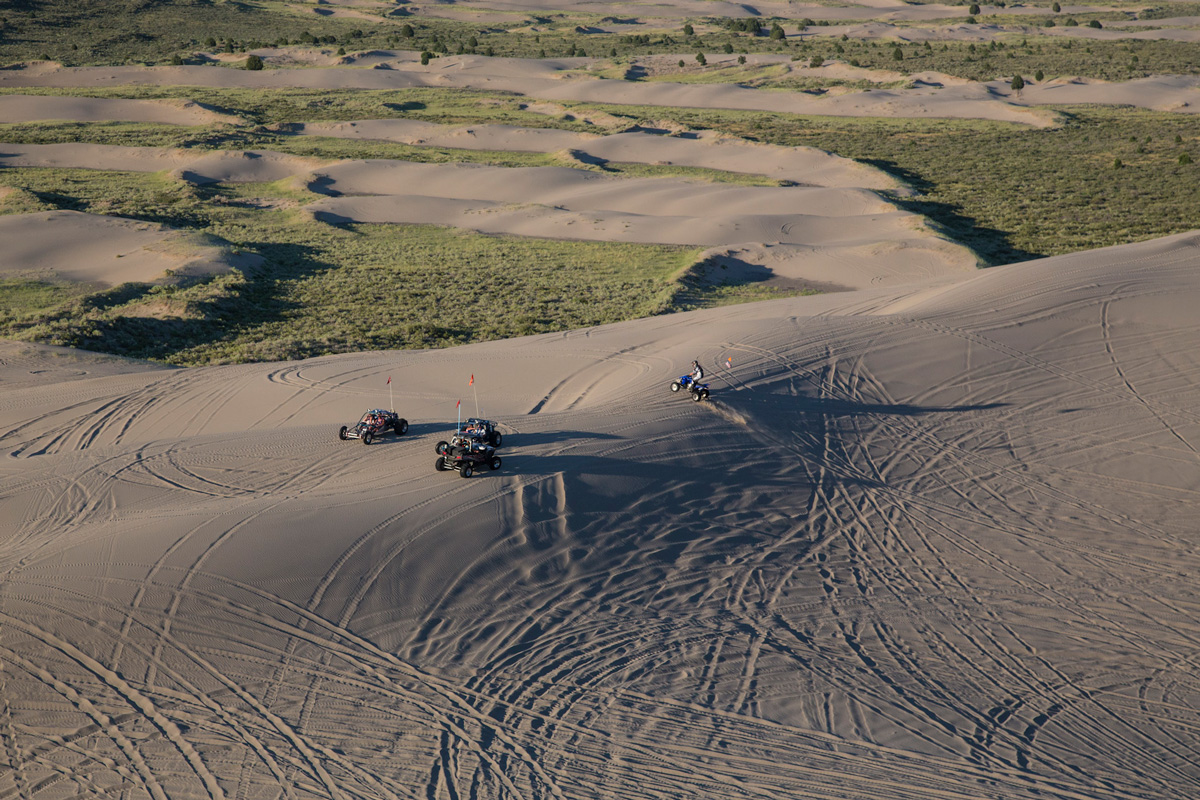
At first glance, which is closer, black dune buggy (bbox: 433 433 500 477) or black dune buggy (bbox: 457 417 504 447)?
black dune buggy (bbox: 433 433 500 477)

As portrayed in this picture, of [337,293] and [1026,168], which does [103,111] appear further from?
[1026,168]

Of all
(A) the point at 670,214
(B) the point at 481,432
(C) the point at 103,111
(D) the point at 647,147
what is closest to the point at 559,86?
(D) the point at 647,147

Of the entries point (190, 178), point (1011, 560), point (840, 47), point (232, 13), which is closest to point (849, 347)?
point (1011, 560)

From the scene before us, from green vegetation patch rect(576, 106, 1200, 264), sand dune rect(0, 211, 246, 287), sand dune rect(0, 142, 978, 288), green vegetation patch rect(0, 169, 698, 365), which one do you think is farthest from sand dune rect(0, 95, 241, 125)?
green vegetation patch rect(576, 106, 1200, 264)

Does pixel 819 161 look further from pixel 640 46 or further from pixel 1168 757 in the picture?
pixel 640 46

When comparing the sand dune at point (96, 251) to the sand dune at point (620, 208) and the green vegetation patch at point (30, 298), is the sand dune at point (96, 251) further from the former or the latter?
the green vegetation patch at point (30, 298)

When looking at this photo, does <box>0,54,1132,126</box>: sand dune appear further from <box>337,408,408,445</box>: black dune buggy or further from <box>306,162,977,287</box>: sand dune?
<box>337,408,408,445</box>: black dune buggy
